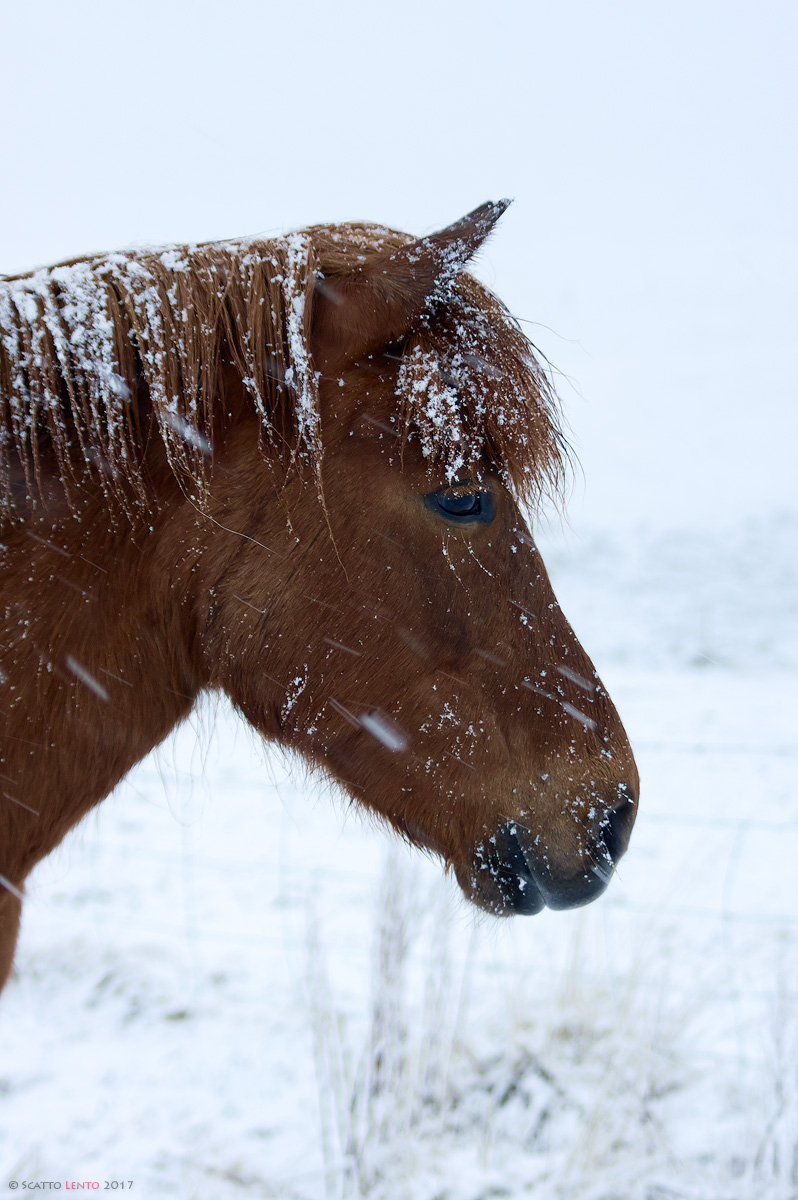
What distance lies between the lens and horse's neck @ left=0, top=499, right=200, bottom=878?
1.36 metres

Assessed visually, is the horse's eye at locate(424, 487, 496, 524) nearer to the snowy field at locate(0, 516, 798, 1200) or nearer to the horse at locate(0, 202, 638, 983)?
the horse at locate(0, 202, 638, 983)

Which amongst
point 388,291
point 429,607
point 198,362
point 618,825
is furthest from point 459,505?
point 618,825

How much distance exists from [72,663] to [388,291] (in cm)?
91

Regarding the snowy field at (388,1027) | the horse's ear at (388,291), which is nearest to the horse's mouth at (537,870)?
the snowy field at (388,1027)

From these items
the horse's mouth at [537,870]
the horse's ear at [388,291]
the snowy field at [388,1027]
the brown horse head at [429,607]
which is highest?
the horse's ear at [388,291]

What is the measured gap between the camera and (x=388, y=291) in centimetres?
135

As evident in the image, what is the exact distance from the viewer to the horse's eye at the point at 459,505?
1469 millimetres

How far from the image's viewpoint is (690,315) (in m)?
30.1

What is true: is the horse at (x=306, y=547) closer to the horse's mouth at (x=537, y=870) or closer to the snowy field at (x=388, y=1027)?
the horse's mouth at (x=537, y=870)

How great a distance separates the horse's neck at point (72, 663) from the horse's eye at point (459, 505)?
533 millimetres

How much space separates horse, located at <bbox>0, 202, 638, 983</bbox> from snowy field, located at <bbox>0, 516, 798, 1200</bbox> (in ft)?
1.13

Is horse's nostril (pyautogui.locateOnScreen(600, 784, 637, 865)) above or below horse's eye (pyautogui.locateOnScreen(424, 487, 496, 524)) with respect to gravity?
below

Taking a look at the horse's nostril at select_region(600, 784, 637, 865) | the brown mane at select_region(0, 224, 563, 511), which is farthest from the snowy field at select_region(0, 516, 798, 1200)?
the brown mane at select_region(0, 224, 563, 511)

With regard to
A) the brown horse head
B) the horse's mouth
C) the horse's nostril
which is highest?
the brown horse head
